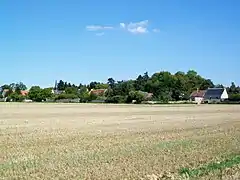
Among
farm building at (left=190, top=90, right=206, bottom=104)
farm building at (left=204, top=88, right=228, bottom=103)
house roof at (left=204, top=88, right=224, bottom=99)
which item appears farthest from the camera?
house roof at (left=204, top=88, right=224, bottom=99)

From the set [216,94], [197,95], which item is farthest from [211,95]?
[197,95]

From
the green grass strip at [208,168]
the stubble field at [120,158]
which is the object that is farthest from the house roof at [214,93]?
the green grass strip at [208,168]

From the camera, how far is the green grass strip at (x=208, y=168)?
38.1ft

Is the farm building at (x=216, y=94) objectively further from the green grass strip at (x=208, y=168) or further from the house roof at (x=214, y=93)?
the green grass strip at (x=208, y=168)

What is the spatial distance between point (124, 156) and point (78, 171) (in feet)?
10.4

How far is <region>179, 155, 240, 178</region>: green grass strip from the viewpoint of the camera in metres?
11.6

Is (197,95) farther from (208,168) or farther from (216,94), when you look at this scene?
(208,168)

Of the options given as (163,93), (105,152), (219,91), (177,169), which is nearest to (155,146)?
(105,152)

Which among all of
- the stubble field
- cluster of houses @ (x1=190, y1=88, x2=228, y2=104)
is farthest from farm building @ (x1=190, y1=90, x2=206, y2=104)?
the stubble field

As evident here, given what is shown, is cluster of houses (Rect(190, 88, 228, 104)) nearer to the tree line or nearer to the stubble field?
the tree line

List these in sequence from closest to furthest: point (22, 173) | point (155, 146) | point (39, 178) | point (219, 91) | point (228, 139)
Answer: point (39, 178)
point (22, 173)
point (155, 146)
point (228, 139)
point (219, 91)

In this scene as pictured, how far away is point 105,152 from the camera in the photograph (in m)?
16.1

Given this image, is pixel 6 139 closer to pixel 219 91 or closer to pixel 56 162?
pixel 56 162

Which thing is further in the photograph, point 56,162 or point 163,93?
point 163,93
